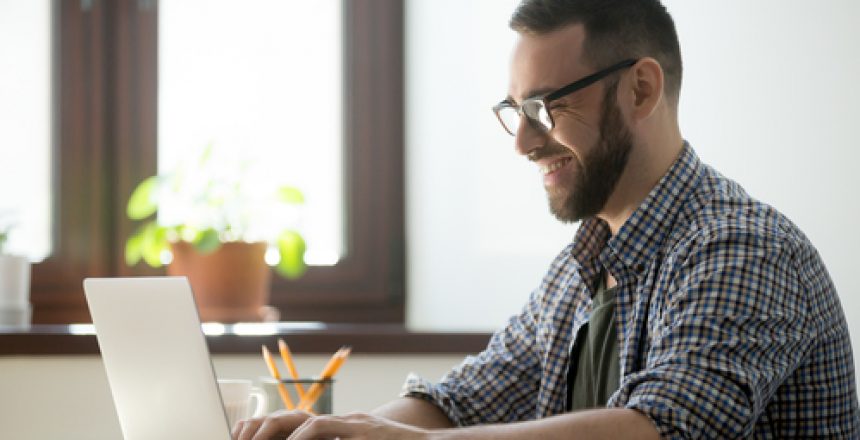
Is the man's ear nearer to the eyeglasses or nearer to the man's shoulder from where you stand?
the eyeglasses

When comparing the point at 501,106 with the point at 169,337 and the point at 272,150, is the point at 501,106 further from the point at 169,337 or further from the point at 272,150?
the point at 272,150

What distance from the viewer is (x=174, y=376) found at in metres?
1.35

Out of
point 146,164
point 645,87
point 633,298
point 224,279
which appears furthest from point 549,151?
point 146,164

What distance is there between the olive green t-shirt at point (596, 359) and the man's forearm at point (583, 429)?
0.97ft

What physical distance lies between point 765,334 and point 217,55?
5.94 ft

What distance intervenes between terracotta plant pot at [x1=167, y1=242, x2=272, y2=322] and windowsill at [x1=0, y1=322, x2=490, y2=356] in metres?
0.18

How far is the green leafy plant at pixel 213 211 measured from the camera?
2.63m

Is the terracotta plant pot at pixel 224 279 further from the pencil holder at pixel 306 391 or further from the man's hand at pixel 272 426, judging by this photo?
the man's hand at pixel 272 426

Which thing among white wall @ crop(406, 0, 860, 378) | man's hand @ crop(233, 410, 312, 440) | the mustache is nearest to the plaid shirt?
the mustache

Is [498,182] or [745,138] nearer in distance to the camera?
[745,138]

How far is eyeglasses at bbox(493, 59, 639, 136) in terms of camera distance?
61.7 inches

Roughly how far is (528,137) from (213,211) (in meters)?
1.24

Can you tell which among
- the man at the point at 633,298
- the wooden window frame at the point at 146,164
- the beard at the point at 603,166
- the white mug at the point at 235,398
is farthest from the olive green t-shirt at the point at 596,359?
Answer: the wooden window frame at the point at 146,164

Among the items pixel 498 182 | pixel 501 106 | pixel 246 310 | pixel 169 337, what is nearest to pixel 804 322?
pixel 501 106
